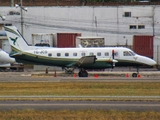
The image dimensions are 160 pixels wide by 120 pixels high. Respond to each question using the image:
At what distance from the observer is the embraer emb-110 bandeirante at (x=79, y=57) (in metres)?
45.8

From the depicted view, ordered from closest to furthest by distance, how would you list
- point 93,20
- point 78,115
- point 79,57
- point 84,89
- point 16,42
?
point 78,115, point 84,89, point 79,57, point 16,42, point 93,20

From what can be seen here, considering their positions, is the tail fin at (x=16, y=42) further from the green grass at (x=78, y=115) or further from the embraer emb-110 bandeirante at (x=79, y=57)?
the green grass at (x=78, y=115)

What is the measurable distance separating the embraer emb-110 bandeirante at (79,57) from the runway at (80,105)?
21805 millimetres

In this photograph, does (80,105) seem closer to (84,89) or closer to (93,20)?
(84,89)

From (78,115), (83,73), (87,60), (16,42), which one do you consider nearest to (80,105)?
(78,115)

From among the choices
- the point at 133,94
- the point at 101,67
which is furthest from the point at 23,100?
the point at 101,67

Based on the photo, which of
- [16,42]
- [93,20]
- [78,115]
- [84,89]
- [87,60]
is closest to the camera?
[78,115]

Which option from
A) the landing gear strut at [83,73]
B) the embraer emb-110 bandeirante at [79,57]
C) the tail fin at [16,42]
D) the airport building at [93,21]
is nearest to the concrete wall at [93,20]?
the airport building at [93,21]

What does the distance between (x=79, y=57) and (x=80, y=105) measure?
24.9 m

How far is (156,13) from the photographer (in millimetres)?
69938

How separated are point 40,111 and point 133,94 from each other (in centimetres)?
880

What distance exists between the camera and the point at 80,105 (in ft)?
73.0

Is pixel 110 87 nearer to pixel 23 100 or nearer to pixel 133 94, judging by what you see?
pixel 133 94

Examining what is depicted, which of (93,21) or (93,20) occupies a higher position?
(93,20)
